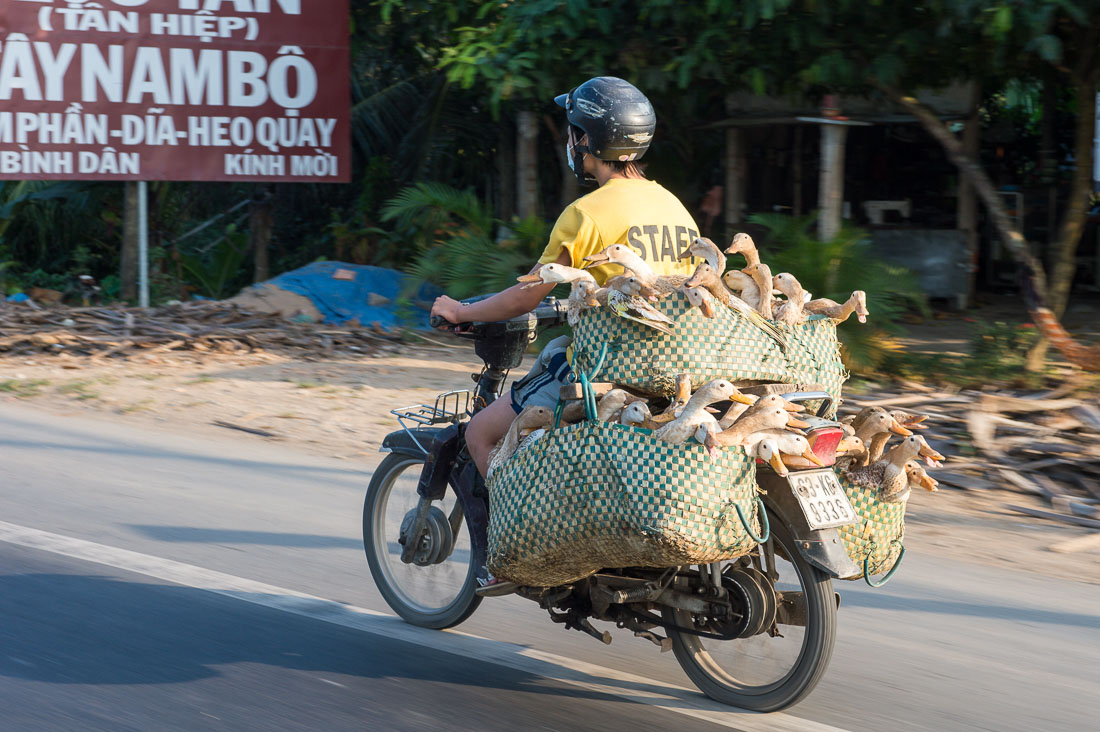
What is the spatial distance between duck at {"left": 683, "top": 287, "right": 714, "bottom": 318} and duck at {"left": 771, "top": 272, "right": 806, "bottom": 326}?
479mm

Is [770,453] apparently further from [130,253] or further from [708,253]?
[130,253]

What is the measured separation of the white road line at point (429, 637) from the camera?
12.7 feet

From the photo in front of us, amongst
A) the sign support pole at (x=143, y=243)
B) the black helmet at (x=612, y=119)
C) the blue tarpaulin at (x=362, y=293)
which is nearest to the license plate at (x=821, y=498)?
the black helmet at (x=612, y=119)

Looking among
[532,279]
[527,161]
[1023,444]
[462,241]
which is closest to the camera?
[532,279]

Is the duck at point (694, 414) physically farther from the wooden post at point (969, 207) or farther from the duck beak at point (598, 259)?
the wooden post at point (969, 207)

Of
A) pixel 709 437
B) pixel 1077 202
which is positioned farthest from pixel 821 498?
pixel 1077 202

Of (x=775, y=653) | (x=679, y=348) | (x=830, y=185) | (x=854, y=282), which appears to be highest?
(x=830, y=185)

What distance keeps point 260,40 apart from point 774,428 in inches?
516

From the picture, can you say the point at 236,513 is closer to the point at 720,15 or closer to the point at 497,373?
the point at 497,373

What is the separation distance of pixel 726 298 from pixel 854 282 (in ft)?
23.2

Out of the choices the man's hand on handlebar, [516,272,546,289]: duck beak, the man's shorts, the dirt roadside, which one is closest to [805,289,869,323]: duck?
the man's shorts

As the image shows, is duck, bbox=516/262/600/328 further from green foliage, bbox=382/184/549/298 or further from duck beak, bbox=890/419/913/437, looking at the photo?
green foliage, bbox=382/184/549/298

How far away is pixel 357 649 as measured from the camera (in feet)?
14.6

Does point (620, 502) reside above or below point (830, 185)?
below
